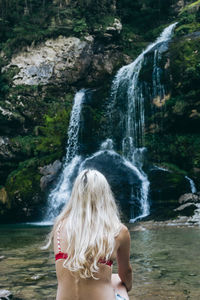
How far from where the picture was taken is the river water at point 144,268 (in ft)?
13.8

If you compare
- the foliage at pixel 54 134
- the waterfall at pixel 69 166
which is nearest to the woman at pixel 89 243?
the waterfall at pixel 69 166

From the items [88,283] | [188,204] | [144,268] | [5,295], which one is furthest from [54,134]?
[88,283]

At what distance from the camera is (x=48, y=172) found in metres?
16.7

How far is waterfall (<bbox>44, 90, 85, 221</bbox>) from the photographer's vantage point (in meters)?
15.0

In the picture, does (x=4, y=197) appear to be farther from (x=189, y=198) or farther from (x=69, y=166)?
(x=189, y=198)

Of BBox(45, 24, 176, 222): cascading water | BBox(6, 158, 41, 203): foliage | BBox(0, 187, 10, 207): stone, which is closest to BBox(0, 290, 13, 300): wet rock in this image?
BBox(45, 24, 176, 222): cascading water

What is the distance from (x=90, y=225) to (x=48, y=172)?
15.0 metres

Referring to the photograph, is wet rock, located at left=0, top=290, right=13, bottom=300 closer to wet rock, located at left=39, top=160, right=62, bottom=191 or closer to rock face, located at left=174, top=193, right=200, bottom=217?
rock face, located at left=174, top=193, right=200, bottom=217

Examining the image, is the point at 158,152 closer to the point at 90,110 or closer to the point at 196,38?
the point at 90,110

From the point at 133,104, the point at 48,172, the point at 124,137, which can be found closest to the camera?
the point at 48,172

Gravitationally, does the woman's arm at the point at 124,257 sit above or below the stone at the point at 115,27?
below

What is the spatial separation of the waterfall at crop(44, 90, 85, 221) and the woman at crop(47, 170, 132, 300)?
1299cm

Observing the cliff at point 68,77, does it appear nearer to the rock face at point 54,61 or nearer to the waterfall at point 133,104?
the rock face at point 54,61

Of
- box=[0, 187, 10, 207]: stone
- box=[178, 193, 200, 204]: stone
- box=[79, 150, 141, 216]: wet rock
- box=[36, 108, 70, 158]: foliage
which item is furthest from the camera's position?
box=[36, 108, 70, 158]: foliage
